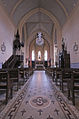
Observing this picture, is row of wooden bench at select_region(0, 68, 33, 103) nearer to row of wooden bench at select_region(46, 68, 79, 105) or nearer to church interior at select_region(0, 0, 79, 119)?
church interior at select_region(0, 0, 79, 119)

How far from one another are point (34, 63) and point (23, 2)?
14.5 meters

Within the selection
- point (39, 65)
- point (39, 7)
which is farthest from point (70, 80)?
point (39, 65)

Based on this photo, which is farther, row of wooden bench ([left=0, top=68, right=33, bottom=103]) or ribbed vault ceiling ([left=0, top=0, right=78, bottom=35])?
ribbed vault ceiling ([left=0, top=0, right=78, bottom=35])

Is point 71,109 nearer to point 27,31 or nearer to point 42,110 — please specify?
point 42,110

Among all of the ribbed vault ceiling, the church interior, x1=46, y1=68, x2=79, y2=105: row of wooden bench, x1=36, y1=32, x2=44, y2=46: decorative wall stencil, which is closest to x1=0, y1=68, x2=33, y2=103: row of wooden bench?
the church interior

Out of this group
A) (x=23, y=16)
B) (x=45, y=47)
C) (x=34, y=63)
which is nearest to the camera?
(x=23, y=16)

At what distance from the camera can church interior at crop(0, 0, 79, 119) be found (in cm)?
190

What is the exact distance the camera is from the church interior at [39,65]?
6.24ft

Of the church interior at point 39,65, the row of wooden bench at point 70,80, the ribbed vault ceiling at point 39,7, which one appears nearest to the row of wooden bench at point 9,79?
the church interior at point 39,65

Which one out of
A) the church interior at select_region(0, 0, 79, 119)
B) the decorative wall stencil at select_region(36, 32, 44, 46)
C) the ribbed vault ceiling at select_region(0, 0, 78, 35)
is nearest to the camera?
the church interior at select_region(0, 0, 79, 119)

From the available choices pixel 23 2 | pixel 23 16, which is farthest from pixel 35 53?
pixel 23 2

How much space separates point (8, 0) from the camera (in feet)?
23.4

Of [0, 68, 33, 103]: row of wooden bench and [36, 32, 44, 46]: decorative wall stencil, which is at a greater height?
[36, 32, 44, 46]: decorative wall stencil

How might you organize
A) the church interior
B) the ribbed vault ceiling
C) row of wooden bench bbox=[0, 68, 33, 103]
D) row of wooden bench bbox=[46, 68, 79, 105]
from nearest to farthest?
the church interior < row of wooden bench bbox=[46, 68, 79, 105] < row of wooden bench bbox=[0, 68, 33, 103] < the ribbed vault ceiling
